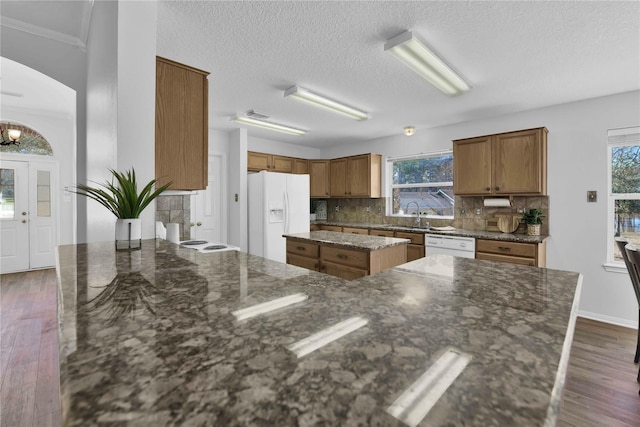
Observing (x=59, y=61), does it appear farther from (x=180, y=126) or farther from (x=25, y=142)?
(x=25, y=142)

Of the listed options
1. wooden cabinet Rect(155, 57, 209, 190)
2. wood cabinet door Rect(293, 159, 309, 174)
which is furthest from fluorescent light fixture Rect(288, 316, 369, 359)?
wood cabinet door Rect(293, 159, 309, 174)

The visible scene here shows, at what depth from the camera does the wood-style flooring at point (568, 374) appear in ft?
5.86

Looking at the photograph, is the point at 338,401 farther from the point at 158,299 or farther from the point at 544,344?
the point at 158,299

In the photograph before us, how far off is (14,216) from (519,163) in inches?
320

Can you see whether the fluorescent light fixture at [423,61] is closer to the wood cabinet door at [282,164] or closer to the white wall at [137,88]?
the white wall at [137,88]

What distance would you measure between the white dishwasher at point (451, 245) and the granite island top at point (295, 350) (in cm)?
285

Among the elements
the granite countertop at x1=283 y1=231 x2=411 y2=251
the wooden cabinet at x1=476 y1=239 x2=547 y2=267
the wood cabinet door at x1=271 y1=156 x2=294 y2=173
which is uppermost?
the wood cabinet door at x1=271 y1=156 x2=294 y2=173

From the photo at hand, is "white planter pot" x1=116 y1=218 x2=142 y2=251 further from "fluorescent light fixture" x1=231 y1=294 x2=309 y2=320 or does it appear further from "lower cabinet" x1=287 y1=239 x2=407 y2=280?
"lower cabinet" x1=287 y1=239 x2=407 y2=280

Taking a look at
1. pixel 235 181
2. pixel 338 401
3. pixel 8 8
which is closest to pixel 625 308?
pixel 338 401

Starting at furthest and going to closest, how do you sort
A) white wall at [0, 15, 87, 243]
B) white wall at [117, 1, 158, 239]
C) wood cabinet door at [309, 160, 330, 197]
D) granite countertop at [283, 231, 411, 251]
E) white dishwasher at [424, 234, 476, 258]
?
wood cabinet door at [309, 160, 330, 197]
white dishwasher at [424, 234, 476, 258]
granite countertop at [283, 231, 411, 251]
white wall at [0, 15, 87, 243]
white wall at [117, 1, 158, 239]

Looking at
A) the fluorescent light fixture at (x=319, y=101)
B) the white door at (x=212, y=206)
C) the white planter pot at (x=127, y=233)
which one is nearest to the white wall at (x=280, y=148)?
the white door at (x=212, y=206)

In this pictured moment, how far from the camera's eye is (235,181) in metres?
4.95

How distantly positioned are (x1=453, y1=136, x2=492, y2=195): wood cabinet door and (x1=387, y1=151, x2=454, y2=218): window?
0.52 m

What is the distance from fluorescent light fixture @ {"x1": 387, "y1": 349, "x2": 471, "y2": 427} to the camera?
0.34 metres
